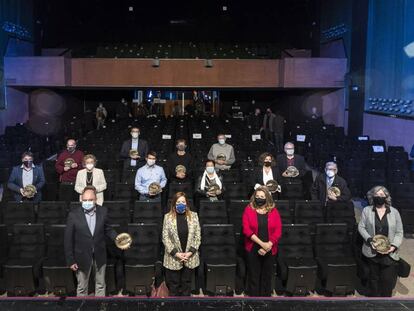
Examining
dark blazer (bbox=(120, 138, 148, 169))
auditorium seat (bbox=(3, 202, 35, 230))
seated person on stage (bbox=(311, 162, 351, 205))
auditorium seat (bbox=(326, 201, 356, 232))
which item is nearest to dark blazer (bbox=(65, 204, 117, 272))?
auditorium seat (bbox=(3, 202, 35, 230))

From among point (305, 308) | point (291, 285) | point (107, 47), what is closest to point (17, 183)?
point (291, 285)

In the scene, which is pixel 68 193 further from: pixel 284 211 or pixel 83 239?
pixel 284 211

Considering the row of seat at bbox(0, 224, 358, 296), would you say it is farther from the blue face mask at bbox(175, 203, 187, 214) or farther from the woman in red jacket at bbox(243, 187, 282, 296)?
the blue face mask at bbox(175, 203, 187, 214)

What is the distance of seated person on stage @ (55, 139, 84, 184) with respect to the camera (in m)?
8.81

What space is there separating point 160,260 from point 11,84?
15014mm

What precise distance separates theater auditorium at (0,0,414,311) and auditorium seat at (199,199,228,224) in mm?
21

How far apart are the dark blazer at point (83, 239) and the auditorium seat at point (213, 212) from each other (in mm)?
2070

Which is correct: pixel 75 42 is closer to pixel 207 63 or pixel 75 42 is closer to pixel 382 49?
pixel 207 63

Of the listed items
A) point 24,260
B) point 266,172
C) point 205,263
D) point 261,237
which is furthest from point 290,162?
point 24,260

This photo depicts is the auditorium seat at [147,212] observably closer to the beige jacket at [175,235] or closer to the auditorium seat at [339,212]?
the beige jacket at [175,235]

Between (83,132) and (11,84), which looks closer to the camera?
(11,84)

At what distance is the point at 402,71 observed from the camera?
48.9ft

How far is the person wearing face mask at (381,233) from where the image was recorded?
5.86m

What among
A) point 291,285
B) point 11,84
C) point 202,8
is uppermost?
point 202,8
